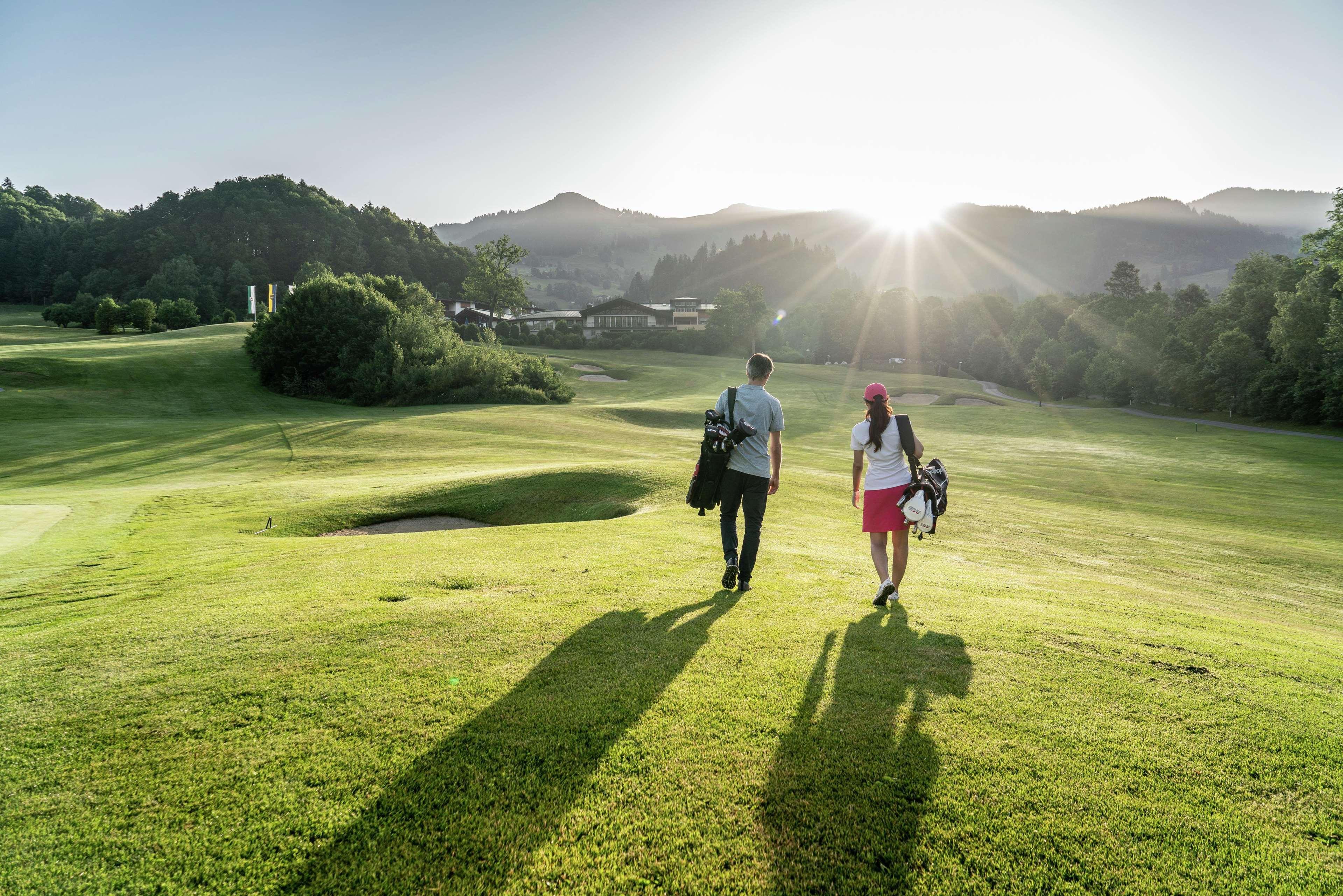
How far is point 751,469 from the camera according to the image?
27.7 feet

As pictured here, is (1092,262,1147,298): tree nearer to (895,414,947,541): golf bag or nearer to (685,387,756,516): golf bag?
(895,414,947,541): golf bag

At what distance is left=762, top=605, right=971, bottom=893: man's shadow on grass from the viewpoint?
333 cm

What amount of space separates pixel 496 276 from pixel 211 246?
178 ft

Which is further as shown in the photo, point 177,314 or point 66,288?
point 66,288

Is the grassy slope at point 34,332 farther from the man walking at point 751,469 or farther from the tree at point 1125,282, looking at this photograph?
the tree at point 1125,282

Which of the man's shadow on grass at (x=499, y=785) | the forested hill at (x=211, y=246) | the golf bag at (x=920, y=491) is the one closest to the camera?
the man's shadow on grass at (x=499, y=785)

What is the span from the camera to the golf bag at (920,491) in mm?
7969

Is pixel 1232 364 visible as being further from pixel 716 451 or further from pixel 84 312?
pixel 84 312

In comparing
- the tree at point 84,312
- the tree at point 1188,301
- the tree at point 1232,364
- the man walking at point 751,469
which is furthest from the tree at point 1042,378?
the tree at point 84,312

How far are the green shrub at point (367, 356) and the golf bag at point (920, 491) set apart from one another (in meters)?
50.0


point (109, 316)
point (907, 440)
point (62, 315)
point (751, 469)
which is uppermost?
point (62, 315)

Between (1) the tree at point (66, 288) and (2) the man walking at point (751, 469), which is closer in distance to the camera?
(2) the man walking at point (751, 469)

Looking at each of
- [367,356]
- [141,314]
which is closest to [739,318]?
[367,356]

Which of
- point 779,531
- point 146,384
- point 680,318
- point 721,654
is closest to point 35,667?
point 721,654
